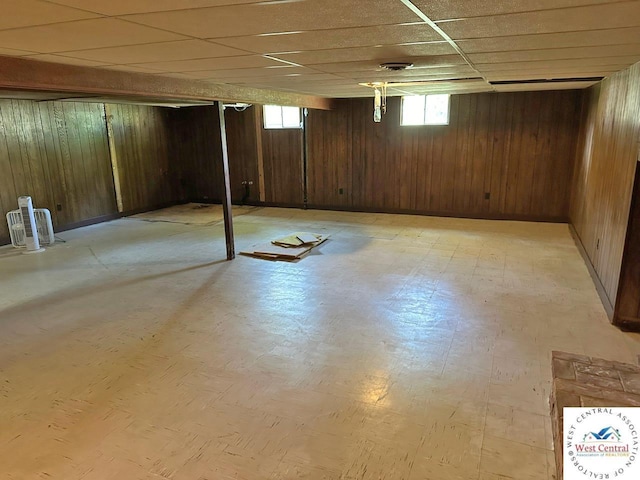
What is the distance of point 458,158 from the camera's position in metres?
7.33

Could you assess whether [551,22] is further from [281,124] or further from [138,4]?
[281,124]

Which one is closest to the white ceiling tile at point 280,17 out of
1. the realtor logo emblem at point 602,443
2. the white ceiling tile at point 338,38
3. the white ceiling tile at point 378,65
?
the white ceiling tile at point 338,38

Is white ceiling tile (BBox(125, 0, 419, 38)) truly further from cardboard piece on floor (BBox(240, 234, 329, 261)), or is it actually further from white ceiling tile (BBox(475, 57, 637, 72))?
cardboard piece on floor (BBox(240, 234, 329, 261))

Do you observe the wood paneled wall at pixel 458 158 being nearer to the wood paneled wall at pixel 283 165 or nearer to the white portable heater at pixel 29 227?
the wood paneled wall at pixel 283 165

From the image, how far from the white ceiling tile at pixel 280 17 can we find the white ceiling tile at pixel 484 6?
96 mm

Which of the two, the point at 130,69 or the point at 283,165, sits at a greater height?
the point at 130,69

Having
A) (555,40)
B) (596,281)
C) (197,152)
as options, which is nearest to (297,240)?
(596,281)

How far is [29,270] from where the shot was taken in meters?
4.98

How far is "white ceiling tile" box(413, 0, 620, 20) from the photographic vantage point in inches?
63.6

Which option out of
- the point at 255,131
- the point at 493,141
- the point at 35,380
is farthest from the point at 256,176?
the point at 35,380

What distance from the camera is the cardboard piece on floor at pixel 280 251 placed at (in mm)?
5316

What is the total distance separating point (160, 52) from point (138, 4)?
1070 millimetres

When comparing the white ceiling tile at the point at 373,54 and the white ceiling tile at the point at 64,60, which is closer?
the white ceiling tile at the point at 373,54

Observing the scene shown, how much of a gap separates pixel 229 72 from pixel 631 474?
3.54 metres
